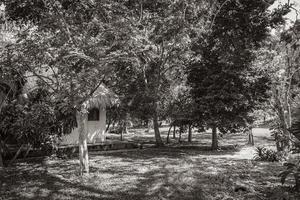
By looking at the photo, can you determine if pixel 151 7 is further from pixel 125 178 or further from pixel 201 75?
pixel 125 178

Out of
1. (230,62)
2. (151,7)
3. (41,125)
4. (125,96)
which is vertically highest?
(151,7)

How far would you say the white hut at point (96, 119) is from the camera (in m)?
16.9

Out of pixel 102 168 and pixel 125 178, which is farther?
pixel 102 168

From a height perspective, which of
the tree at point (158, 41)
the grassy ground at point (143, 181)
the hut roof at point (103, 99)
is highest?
the tree at point (158, 41)

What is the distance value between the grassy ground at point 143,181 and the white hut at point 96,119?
15.3 feet

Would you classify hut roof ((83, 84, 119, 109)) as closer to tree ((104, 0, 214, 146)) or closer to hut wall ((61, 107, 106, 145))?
hut wall ((61, 107, 106, 145))

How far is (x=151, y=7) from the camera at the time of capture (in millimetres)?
14445

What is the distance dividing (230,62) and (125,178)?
30.1ft

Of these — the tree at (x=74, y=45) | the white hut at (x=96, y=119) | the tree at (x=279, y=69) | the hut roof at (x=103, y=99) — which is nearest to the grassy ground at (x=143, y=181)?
the tree at (x=74, y=45)

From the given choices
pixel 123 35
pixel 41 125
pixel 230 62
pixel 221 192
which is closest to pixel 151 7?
pixel 230 62

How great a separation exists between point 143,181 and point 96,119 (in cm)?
1060

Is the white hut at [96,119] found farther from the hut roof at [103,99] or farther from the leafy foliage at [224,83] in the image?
the leafy foliage at [224,83]

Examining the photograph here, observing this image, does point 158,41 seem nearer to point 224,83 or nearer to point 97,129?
point 224,83

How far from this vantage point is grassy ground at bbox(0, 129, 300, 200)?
25.1ft
